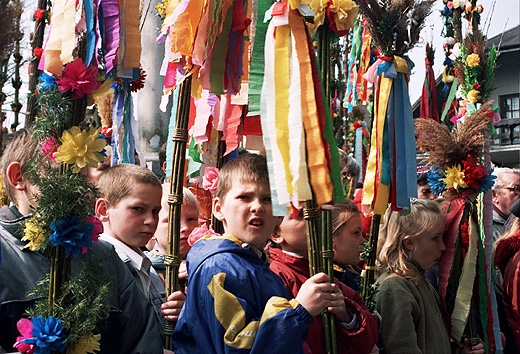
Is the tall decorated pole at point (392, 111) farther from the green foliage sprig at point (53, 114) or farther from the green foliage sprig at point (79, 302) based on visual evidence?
the green foliage sprig at point (53, 114)

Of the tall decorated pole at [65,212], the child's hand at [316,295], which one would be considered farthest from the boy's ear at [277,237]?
the tall decorated pole at [65,212]

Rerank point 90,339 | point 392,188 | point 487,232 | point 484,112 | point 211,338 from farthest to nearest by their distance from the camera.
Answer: point 487,232, point 484,112, point 392,188, point 211,338, point 90,339

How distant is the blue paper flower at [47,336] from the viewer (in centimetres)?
231

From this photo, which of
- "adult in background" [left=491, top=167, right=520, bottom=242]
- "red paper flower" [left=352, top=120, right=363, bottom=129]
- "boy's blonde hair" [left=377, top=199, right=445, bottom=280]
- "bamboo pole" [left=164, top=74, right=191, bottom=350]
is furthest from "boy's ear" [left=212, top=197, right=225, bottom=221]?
"red paper flower" [left=352, top=120, right=363, bottom=129]

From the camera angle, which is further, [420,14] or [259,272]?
[420,14]

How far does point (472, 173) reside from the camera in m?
4.75

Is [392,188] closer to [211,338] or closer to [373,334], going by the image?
[373,334]

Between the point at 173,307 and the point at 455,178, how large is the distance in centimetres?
238

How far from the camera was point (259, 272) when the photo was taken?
2850 mm

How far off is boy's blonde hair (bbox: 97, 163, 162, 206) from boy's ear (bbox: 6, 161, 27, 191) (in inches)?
22.9

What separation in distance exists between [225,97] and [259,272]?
1265 mm

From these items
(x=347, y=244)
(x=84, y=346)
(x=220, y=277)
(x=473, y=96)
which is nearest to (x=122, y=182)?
(x=220, y=277)

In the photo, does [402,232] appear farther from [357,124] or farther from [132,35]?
[357,124]

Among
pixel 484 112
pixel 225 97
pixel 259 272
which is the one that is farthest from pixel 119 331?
pixel 484 112
